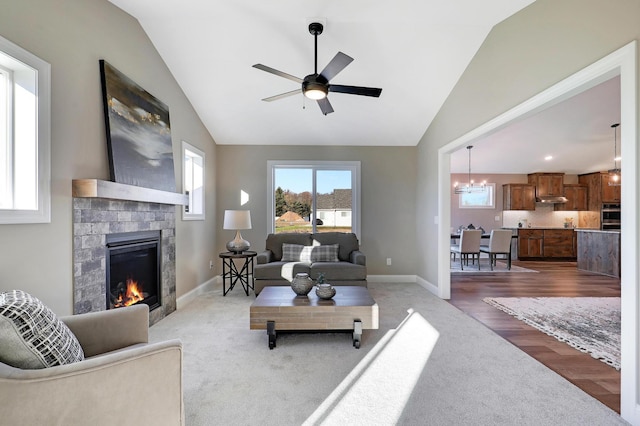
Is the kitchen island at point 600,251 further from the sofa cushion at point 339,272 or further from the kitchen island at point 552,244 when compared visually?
the sofa cushion at point 339,272

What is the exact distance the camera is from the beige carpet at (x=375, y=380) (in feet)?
6.14

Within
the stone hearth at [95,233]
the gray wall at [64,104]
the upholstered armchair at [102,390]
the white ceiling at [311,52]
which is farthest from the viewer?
the white ceiling at [311,52]

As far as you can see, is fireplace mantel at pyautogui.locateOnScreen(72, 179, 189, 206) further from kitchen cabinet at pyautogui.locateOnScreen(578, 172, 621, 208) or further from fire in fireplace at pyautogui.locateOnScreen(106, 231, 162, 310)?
kitchen cabinet at pyautogui.locateOnScreen(578, 172, 621, 208)

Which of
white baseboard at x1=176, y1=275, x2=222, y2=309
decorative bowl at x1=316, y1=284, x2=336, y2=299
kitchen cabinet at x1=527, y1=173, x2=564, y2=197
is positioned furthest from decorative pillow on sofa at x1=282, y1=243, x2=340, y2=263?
kitchen cabinet at x1=527, y1=173, x2=564, y2=197

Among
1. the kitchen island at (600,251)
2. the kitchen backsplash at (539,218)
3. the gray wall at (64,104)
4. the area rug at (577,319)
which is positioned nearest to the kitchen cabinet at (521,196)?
the kitchen backsplash at (539,218)

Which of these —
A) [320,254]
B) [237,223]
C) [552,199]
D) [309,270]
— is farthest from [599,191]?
[237,223]

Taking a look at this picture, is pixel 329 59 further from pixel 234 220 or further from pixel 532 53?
pixel 234 220

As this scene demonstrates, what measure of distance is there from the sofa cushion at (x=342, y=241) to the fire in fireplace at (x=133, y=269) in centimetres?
243

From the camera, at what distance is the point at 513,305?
165 inches

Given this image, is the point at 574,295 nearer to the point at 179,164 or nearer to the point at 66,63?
the point at 179,164

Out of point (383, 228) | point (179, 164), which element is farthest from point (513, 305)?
point (179, 164)

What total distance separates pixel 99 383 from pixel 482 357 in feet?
8.94

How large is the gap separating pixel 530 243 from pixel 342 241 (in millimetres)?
6335

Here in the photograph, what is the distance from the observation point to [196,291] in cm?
465
